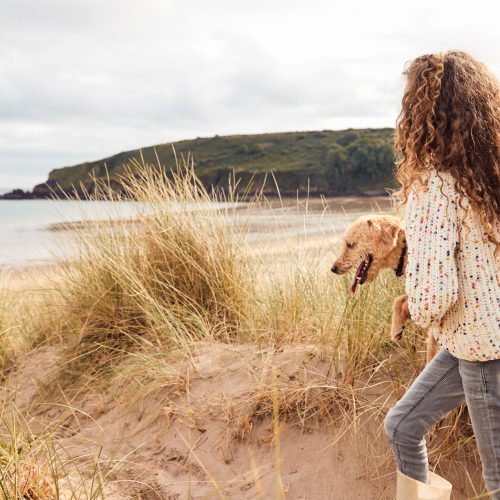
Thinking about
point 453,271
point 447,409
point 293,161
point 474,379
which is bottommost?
point 447,409

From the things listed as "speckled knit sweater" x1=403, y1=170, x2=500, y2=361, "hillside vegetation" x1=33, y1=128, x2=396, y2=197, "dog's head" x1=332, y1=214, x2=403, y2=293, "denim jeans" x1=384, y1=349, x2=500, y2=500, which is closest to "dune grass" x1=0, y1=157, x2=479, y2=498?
"dog's head" x1=332, y1=214, x2=403, y2=293

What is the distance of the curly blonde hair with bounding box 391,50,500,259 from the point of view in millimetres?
1943

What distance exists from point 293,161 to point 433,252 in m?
64.8

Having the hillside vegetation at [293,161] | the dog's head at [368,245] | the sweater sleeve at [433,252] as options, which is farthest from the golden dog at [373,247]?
the hillside vegetation at [293,161]

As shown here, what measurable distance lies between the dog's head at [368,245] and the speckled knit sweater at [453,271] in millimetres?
678

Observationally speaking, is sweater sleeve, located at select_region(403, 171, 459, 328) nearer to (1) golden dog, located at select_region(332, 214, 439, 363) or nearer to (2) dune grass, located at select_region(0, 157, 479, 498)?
(1) golden dog, located at select_region(332, 214, 439, 363)

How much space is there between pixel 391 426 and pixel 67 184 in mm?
77211

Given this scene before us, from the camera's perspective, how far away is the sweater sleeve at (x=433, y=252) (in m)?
1.87

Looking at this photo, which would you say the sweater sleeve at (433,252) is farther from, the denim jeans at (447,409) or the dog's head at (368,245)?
the dog's head at (368,245)

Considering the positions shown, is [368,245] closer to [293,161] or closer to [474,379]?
[474,379]

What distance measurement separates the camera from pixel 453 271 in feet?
6.15

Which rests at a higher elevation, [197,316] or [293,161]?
[293,161]

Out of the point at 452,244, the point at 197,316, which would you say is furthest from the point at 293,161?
the point at 452,244

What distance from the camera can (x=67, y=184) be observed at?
74562mm
